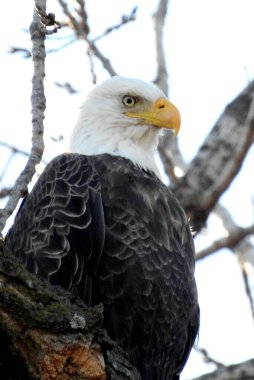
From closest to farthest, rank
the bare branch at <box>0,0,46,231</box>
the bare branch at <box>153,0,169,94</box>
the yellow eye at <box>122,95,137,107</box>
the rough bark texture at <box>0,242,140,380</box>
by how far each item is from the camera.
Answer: the rough bark texture at <box>0,242,140,380</box> < the bare branch at <box>0,0,46,231</box> < the yellow eye at <box>122,95,137,107</box> < the bare branch at <box>153,0,169,94</box>

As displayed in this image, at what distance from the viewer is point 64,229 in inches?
191

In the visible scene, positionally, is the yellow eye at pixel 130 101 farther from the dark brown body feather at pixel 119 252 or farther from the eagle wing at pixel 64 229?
the eagle wing at pixel 64 229

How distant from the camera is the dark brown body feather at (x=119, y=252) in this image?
4809mm

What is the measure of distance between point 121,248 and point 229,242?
1.86 meters

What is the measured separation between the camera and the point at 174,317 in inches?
201

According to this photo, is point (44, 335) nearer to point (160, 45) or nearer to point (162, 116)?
point (162, 116)

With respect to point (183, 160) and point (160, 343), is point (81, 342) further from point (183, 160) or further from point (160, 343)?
point (183, 160)

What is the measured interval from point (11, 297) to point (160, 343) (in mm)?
2315

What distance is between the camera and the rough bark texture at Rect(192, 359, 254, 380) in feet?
16.0

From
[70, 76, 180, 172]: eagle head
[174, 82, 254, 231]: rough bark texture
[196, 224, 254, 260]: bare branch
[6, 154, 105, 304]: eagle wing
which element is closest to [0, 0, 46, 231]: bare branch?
[6, 154, 105, 304]: eagle wing

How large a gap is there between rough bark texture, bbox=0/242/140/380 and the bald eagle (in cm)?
160

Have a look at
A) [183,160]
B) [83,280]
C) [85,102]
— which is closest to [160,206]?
[83,280]

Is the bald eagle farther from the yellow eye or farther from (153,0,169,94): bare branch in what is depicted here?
(153,0,169,94): bare branch

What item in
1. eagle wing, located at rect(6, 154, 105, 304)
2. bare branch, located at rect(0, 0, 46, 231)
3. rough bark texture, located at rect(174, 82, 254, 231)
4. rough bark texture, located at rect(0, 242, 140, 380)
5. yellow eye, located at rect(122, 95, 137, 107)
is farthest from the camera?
rough bark texture, located at rect(174, 82, 254, 231)
